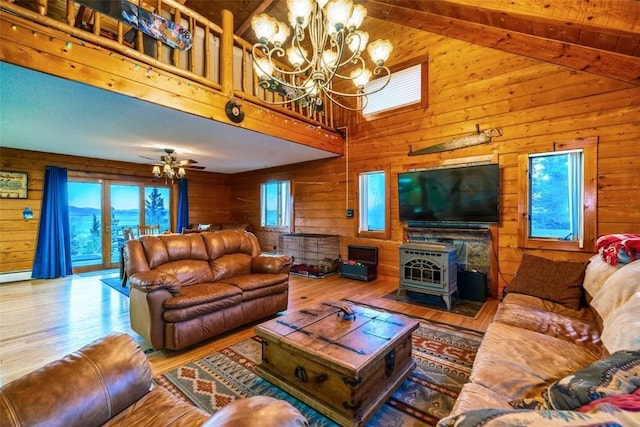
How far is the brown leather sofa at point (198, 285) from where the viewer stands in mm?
2414

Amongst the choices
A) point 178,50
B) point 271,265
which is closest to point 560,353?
point 271,265

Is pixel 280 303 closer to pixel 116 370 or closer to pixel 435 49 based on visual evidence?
pixel 116 370

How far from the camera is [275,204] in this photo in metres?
7.21

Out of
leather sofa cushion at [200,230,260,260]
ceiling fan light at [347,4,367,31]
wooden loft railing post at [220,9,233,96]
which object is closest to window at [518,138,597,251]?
ceiling fan light at [347,4,367,31]

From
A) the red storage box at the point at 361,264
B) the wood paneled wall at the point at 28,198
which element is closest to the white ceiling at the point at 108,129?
the wood paneled wall at the point at 28,198

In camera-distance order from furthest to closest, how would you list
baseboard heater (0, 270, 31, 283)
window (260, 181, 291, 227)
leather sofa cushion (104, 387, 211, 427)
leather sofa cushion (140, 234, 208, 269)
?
window (260, 181, 291, 227) < baseboard heater (0, 270, 31, 283) < leather sofa cushion (140, 234, 208, 269) < leather sofa cushion (104, 387, 211, 427)

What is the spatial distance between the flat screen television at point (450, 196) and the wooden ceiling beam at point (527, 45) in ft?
4.39

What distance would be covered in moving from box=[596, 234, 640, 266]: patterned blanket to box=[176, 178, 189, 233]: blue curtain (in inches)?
303

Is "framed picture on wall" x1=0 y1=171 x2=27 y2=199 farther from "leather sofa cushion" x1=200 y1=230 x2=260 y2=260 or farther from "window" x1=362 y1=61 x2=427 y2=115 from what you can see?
"window" x1=362 y1=61 x2=427 y2=115

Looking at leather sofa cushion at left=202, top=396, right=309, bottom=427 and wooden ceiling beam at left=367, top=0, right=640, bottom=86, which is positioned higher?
wooden ceiling beam at left=367, top=0, right=640, bottom=86

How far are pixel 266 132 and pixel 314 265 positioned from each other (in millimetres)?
3001

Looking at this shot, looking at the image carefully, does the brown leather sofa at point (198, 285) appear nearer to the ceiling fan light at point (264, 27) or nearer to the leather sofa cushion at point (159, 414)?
the leather sofa cushion at point (159, 414)

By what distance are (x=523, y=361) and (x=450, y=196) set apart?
291 centimetres

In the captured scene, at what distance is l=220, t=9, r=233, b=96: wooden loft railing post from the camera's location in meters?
3.46
